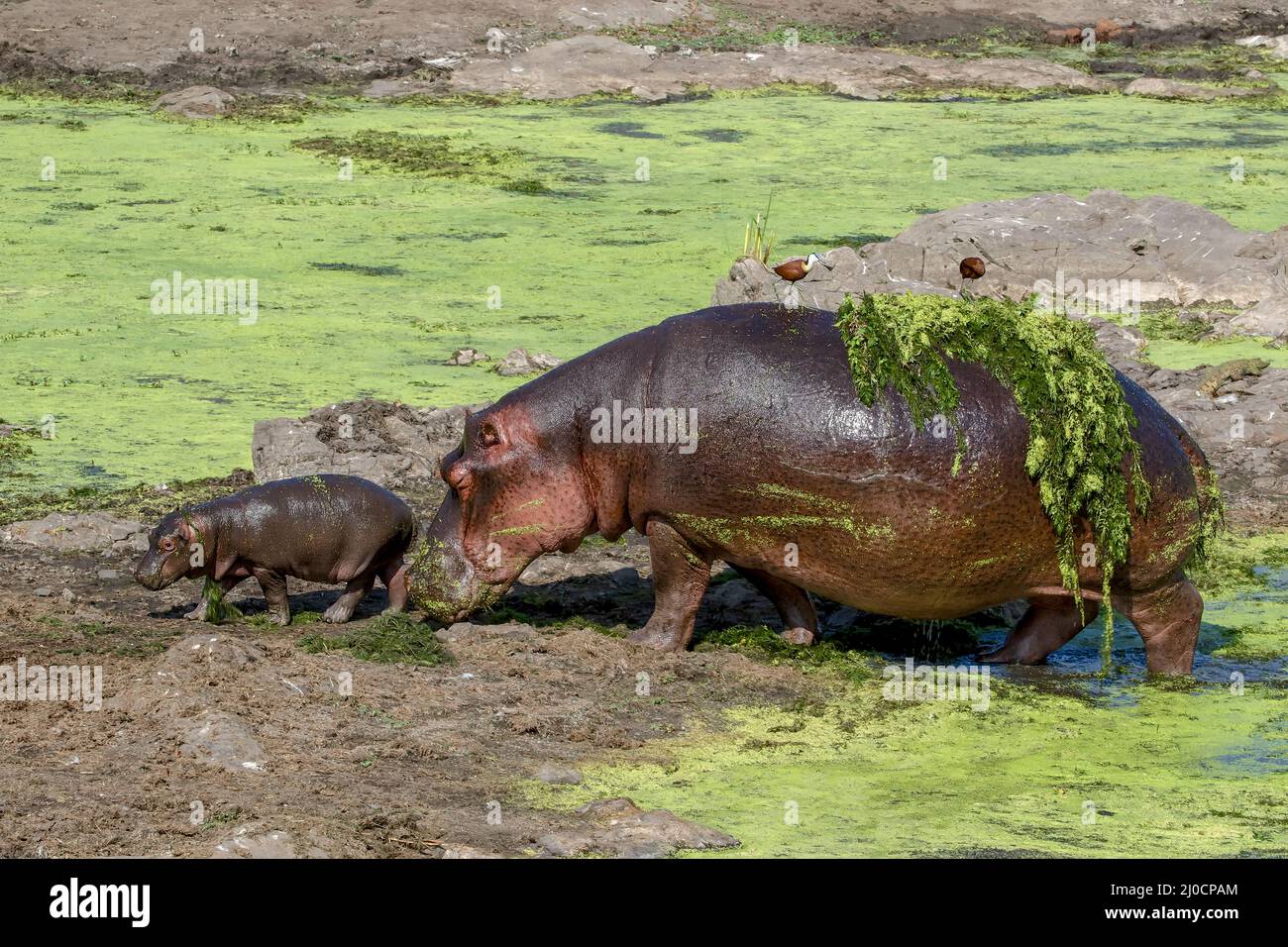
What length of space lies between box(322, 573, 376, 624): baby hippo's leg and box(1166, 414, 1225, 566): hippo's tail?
12.6 feet

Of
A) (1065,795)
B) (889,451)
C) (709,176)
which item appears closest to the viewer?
(1065,795)

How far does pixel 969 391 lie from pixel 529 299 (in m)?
7.80

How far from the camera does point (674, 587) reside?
28.0 feet

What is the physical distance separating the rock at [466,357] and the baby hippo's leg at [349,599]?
164 inches

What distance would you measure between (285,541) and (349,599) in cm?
45

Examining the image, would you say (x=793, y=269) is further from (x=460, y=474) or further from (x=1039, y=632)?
(x=460, y=474)

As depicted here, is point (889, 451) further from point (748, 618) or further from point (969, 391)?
point (748, 618)

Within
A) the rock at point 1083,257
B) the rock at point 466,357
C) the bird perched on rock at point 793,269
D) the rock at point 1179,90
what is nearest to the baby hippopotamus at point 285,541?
the rock at point 466,357

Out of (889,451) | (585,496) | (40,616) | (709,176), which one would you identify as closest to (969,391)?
(889,451)

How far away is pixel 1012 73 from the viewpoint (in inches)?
1032

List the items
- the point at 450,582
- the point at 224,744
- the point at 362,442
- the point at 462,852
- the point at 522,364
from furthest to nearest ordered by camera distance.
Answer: the point at 522,364 < the point at 362,442 < the point at 450,582 < the point at 224,744 < the point at 462,852

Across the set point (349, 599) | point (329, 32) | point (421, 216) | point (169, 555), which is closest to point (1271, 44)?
point (329, 32)

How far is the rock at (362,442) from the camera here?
10891 mm

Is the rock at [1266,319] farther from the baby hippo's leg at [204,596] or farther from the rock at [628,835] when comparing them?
the rock at [628,835]
